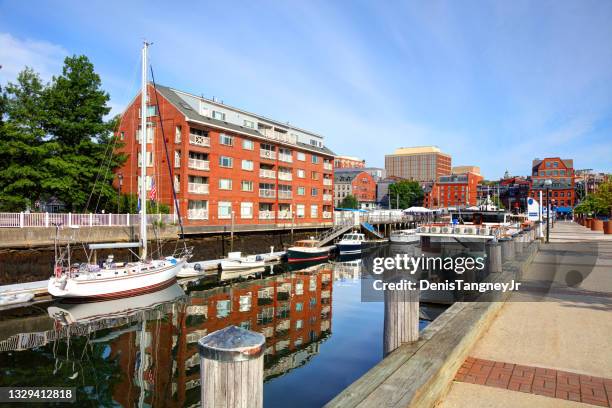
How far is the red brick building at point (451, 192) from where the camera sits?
13950cm

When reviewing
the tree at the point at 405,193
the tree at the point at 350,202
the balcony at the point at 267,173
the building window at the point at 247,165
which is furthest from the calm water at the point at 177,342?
the tree at the point at 405,193

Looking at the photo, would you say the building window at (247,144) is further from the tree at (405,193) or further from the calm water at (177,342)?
the tree at (405,193)

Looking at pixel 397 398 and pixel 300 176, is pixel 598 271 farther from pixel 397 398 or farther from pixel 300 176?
pixel 300 176

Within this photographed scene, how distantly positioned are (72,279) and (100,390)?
39.5 feet

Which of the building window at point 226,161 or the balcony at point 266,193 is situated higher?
the building window at point 226,161

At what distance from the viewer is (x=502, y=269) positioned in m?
16.3

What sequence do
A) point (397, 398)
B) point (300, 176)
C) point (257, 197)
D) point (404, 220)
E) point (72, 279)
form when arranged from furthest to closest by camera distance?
point (404, 220) → point (300, 176) → point (257, 197) → point (72, 279) → point (397, 398)

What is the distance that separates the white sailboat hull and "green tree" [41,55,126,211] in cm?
1142

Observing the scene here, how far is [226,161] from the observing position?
44312 millimetres

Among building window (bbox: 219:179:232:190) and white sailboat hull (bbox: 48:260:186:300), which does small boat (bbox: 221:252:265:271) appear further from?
building window (bbox: 219:179:232:190)

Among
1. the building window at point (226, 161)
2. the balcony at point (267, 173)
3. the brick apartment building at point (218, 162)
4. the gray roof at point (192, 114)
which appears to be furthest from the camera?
the balcony at point (267, 173)

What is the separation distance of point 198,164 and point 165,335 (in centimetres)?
2654

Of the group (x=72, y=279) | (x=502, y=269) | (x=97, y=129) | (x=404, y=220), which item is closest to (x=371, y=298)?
(x=502, y=269)

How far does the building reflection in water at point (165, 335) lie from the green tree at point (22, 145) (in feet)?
45.9
